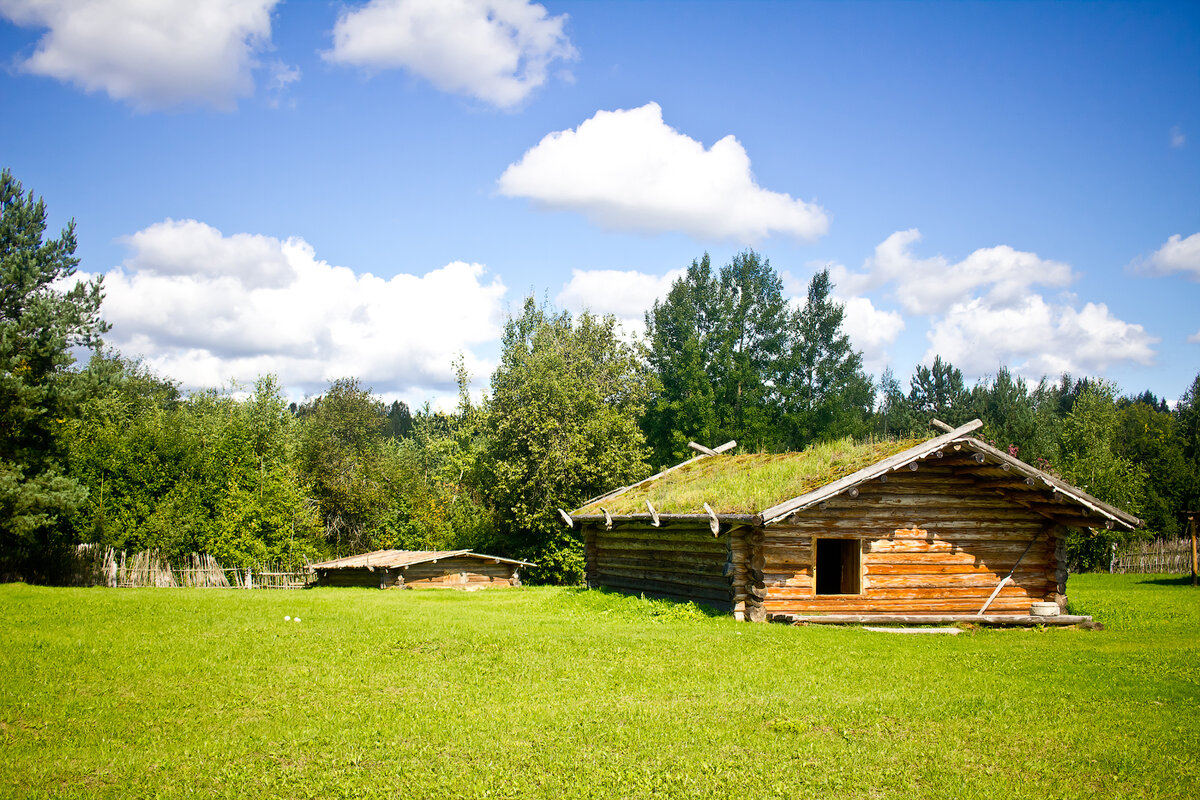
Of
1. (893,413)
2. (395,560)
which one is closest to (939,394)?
(893,413)

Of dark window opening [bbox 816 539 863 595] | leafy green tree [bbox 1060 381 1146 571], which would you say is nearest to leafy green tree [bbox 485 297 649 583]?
dark window opening [bbox 816 539 863 595]

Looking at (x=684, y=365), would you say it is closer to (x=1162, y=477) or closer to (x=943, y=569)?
(x=1162, y=477)

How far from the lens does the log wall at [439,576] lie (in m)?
33.3

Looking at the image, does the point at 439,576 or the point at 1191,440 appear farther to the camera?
the point at 1191,440

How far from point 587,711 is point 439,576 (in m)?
25.4

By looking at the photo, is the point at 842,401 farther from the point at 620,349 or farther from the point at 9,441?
the point at 9,441

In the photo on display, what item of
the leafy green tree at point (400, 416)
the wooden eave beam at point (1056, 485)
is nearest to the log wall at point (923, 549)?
the wooden eave beam at point (1056, 485)

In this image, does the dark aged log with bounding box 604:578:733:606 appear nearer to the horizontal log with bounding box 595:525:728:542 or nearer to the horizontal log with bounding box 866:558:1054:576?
the horizontal log with bounding box 595:525:728:542

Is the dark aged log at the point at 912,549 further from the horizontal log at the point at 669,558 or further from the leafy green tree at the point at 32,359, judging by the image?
the leafy green tree at the point at 32,359

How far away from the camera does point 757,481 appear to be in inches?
779

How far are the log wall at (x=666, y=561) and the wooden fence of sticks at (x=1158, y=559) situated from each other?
95.3ft

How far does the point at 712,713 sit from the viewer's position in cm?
984

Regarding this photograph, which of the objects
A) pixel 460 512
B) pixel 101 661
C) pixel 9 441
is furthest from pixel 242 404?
pixel 101 661

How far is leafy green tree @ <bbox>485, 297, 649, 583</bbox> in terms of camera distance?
3763cm
